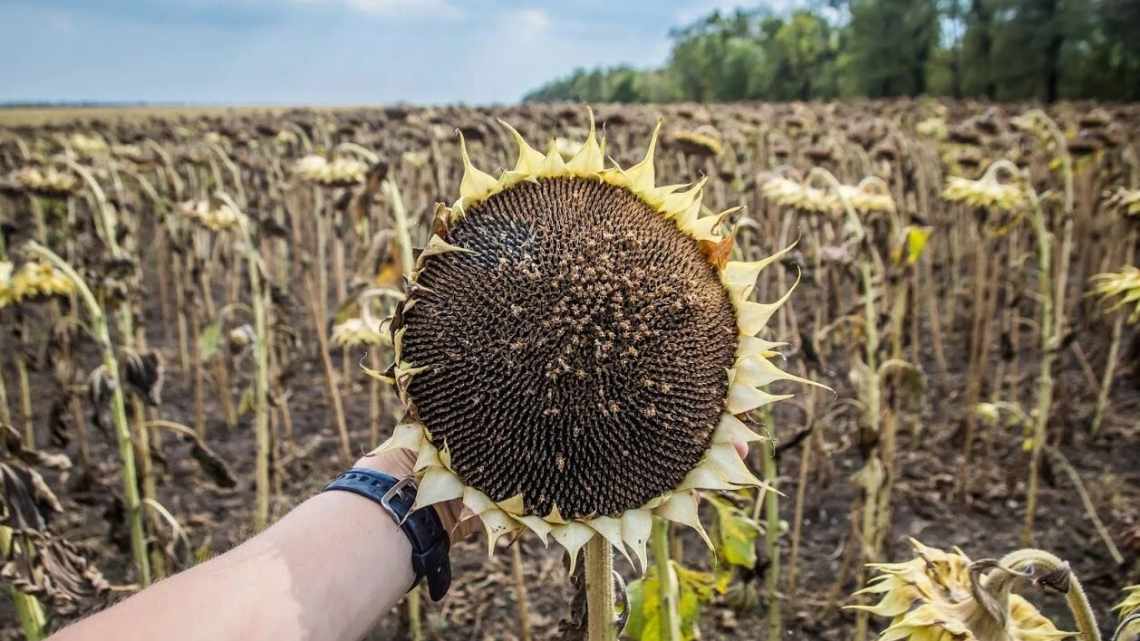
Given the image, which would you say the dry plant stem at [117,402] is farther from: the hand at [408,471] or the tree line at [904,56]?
the tree line at [904,56]

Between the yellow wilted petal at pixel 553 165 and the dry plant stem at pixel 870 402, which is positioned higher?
the yellow wilted petal at pixel 553 165

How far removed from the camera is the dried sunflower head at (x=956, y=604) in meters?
1.38

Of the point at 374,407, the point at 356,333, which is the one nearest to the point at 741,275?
the point at 356,333

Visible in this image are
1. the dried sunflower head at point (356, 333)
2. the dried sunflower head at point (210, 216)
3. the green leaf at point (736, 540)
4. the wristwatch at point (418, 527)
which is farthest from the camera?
the dried sunflower head at point (210, 216)

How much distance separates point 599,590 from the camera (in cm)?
155

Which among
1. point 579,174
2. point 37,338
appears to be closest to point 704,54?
point 37,338

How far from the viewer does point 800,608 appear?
3.91 m

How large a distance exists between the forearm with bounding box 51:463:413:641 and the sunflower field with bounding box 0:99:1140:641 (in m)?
0.21

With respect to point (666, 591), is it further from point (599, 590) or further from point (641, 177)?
point (641, 177)

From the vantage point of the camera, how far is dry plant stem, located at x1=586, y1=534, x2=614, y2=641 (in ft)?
5.02

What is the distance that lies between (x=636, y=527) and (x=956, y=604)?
568mm

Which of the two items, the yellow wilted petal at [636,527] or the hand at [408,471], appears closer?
the yellow wilted petal at [636,527]

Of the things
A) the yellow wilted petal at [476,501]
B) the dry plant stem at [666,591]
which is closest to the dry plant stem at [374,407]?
the dry plant stem at [666,591]

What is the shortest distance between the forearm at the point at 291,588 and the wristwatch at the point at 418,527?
0.06ft
